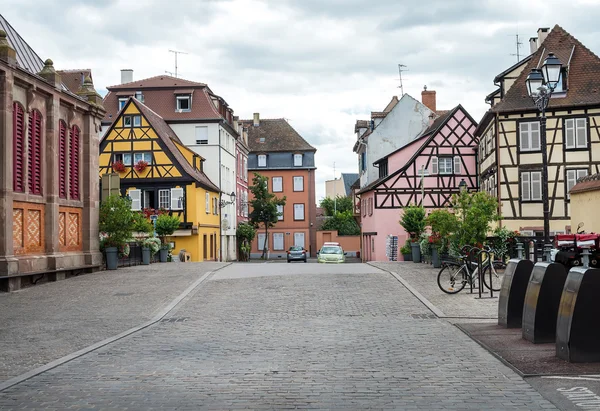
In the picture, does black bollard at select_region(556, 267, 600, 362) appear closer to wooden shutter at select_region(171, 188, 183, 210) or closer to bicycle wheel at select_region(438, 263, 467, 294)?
bicycle wheel at select_region(438, 263, 467, 294)

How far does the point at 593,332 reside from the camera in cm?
970

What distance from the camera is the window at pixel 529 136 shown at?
1537 inches

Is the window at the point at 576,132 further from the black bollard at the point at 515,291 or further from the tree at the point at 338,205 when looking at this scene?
the tree at the point at 338,205

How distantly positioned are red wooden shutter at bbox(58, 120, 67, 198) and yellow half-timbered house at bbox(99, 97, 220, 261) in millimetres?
22424

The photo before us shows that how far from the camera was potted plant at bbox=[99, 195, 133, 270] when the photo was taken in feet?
103

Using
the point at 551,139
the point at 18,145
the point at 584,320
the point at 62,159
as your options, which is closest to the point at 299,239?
the point at 551,139

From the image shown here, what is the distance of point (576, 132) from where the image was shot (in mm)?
38469

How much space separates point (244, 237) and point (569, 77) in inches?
1465

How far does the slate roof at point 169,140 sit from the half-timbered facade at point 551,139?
2088 cm

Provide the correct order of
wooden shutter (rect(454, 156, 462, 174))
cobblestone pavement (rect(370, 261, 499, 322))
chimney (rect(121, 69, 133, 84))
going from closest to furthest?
cobblestone pavement (rect(370, 261, 499, 322)) < wooden shutter (rect(454, 156, 462, 174)) < chimney (rect(121, 69, 133, 84))

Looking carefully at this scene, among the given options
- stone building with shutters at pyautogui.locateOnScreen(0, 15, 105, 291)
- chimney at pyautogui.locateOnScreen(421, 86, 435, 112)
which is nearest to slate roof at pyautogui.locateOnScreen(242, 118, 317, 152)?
chimney at pyautogui.locateOnScreen(421, 86, 435, 112)

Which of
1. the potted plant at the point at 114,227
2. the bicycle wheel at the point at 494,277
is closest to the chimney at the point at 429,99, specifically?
the bicycle wheel at the point at 494,277

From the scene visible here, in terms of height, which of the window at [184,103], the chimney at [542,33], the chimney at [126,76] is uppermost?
the chimney at [126,76]

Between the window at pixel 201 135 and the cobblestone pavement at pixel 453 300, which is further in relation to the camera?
the window at pixel 201 135
